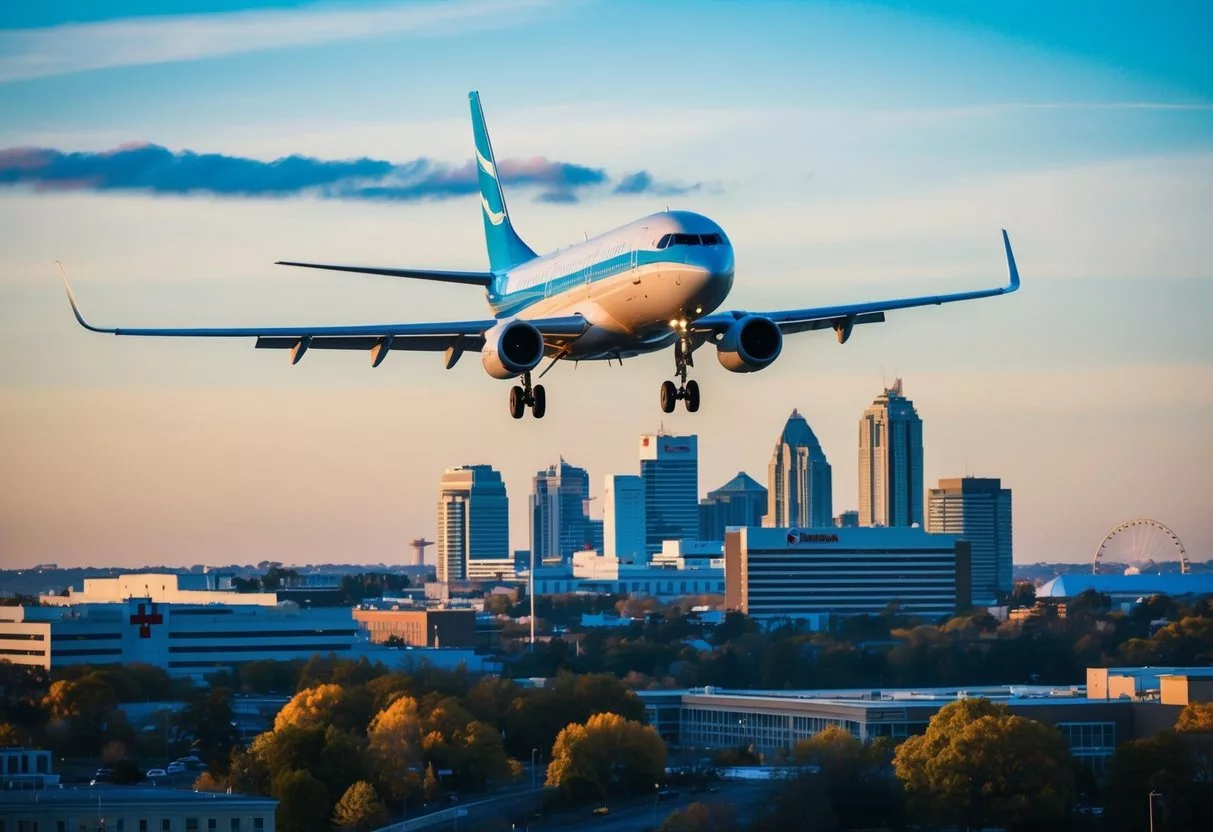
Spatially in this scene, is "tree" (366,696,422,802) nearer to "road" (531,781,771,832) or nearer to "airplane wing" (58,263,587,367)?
"road" (531,781,771,832)

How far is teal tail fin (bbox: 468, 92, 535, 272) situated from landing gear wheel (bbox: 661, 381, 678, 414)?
78.5ft

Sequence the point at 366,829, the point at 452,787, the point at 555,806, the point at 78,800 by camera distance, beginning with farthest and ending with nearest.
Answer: the point at 452,787 → the point at 555,806 → the point at 366,829 → the point at 78,800

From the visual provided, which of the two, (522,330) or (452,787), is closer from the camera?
(522,330)

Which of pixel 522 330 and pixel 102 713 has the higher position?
pixel 522 330

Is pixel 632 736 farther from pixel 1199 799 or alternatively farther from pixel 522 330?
pixel 522 330

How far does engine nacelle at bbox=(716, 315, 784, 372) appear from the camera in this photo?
283 feet

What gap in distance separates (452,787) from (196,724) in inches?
1044

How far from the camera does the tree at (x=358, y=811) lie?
15175 cm

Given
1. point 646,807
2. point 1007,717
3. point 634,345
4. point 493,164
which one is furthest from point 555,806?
point 634,345

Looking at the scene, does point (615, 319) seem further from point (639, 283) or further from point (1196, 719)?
point (1196, 719)

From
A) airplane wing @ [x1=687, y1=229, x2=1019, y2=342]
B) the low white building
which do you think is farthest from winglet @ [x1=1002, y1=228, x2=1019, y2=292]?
the low white building

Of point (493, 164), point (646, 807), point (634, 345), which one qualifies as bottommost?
point (646, 807)

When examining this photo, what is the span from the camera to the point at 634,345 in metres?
87.3

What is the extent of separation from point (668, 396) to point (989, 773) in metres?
77.6
